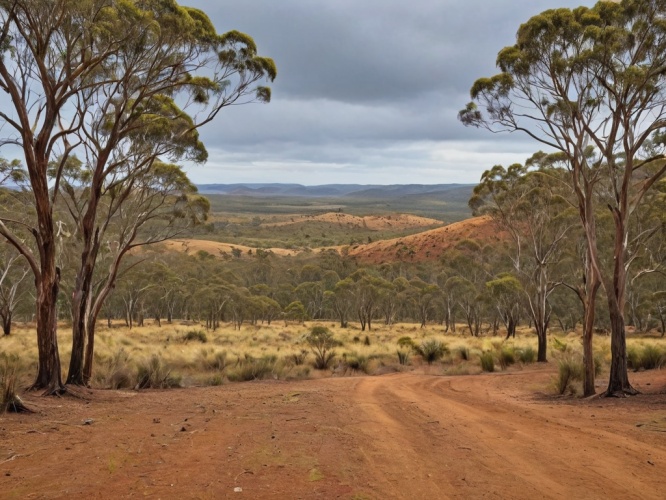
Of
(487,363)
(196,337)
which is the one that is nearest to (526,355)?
(487,363)

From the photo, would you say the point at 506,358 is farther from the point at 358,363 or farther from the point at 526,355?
the point at 358,363

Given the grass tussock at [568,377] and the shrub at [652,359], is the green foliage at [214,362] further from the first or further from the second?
the shrub at [652,359]

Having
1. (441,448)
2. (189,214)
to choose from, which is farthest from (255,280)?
(441,448)

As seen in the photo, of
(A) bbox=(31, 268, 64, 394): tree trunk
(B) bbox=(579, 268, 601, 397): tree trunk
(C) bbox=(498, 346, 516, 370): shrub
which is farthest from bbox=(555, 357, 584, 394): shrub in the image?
(A) bbox=(31, 268, 64, 394): tree trunk

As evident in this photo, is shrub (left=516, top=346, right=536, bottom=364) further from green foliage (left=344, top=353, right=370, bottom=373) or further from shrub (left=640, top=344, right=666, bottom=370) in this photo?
green foliage (left=344, top=353, right=370, bottom=373)

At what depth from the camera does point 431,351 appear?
21.5 m

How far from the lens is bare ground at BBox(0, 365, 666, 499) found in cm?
494

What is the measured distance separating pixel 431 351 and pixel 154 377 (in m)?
12.4

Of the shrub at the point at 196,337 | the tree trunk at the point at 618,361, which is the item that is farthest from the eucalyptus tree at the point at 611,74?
the shrub at the point at 196,337

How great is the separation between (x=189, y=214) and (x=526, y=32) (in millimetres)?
12771

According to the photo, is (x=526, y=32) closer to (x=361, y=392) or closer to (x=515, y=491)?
(x=361, y=392)

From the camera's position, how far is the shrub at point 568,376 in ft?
41.4

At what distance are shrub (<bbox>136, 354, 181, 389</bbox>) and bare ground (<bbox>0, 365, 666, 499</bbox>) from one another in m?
2.16

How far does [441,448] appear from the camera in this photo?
6.50 meters
